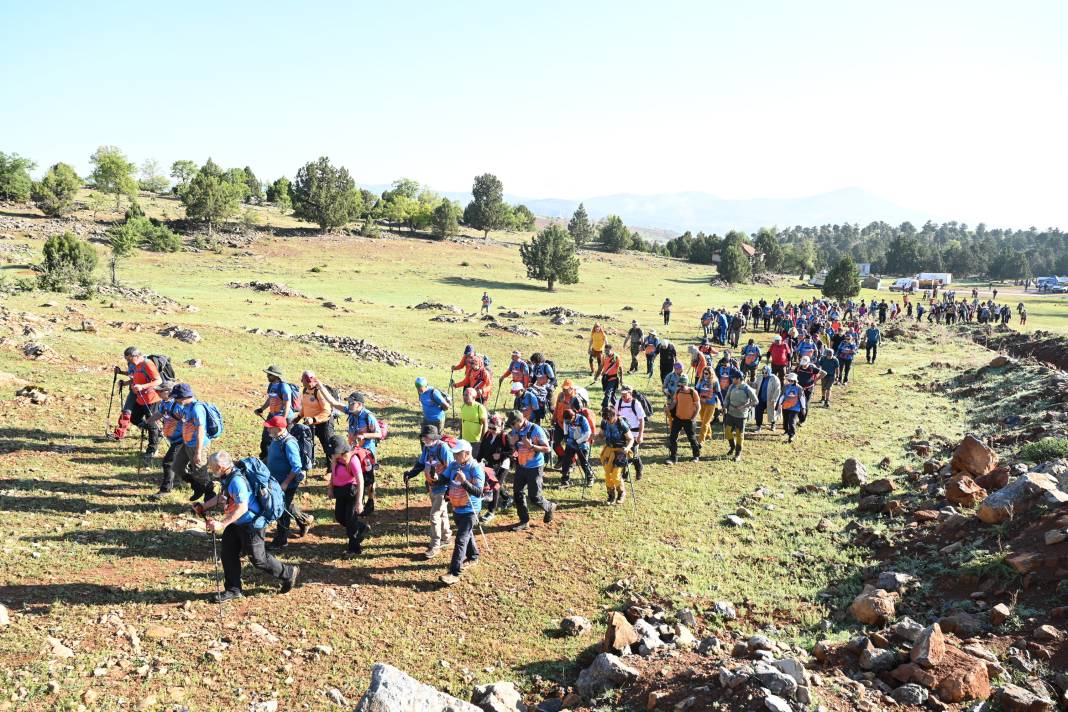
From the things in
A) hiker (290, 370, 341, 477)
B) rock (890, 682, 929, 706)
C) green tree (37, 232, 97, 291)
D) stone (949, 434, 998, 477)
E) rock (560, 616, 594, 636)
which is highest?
green tree (37, 232, 97, 291)

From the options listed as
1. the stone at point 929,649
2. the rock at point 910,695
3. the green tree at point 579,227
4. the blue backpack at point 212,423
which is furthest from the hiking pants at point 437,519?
the green tree at point 579,227

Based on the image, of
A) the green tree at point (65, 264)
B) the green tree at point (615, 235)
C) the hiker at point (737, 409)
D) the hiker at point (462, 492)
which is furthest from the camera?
the green tree at point (615, 235)

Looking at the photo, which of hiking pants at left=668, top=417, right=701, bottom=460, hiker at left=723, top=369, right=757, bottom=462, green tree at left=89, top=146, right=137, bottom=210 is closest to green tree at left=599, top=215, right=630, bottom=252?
green tree at left=89, top=146, right=137, bottom=210

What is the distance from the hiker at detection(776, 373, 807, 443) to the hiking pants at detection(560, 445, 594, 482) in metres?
6.28

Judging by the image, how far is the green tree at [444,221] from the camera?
93812mm

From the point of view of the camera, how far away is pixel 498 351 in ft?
96.7

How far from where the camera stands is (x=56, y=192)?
75.5m

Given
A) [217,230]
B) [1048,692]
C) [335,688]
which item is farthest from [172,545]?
[217,230]

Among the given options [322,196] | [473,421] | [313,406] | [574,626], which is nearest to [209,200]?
[322,196]

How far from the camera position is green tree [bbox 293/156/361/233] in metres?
82.3

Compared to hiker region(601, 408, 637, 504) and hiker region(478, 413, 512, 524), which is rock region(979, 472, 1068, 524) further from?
hiker region(478, 413, 512, 524)

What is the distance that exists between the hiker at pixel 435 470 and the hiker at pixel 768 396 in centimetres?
1062

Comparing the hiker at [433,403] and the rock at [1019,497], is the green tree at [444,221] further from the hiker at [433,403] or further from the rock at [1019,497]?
the rock at [1019,497]

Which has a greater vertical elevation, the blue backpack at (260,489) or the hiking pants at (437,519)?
the blue backpack at (260,489)
